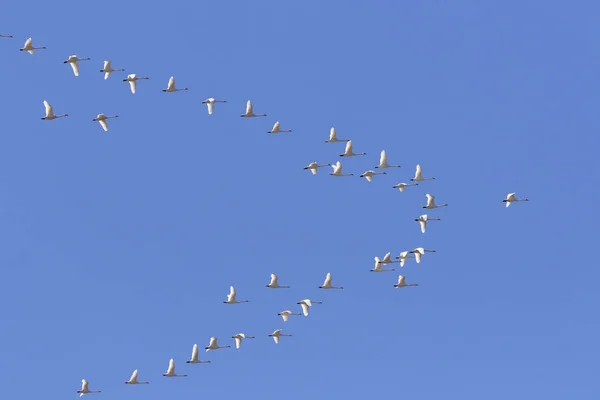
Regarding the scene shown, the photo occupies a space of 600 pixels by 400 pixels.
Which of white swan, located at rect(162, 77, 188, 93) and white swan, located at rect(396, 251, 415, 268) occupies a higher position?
white swan, located at rect(162, 77, 188, 93)

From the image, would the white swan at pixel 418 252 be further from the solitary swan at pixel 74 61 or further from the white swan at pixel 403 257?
the solitary swan at pixel 74 61

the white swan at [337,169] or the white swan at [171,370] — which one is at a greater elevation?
the white swan at [337,169]

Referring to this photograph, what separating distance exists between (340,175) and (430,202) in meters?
8.32

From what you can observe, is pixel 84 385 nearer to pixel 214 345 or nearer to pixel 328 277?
pixel 214 345

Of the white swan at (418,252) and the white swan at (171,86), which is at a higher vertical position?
the white swan at (171,86)

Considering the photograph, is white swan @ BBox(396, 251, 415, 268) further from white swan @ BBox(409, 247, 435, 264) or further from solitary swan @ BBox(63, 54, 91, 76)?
solitary swan @ BBox(63, 54, 91, 76)

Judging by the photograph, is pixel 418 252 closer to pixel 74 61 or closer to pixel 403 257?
pixel 403 257

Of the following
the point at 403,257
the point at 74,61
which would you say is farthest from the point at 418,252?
the point at 74,61

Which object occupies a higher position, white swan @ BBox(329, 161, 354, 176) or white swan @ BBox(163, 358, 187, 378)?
white swan @ BBox(329, 161, 354, 176)

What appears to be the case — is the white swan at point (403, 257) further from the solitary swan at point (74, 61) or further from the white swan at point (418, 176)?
the solitary swan at point (74, 61)

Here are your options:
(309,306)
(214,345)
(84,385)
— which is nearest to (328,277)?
(309,306)

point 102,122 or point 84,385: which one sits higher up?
point 102,122

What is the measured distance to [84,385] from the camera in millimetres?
136750

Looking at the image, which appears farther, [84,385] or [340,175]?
[340,175]
